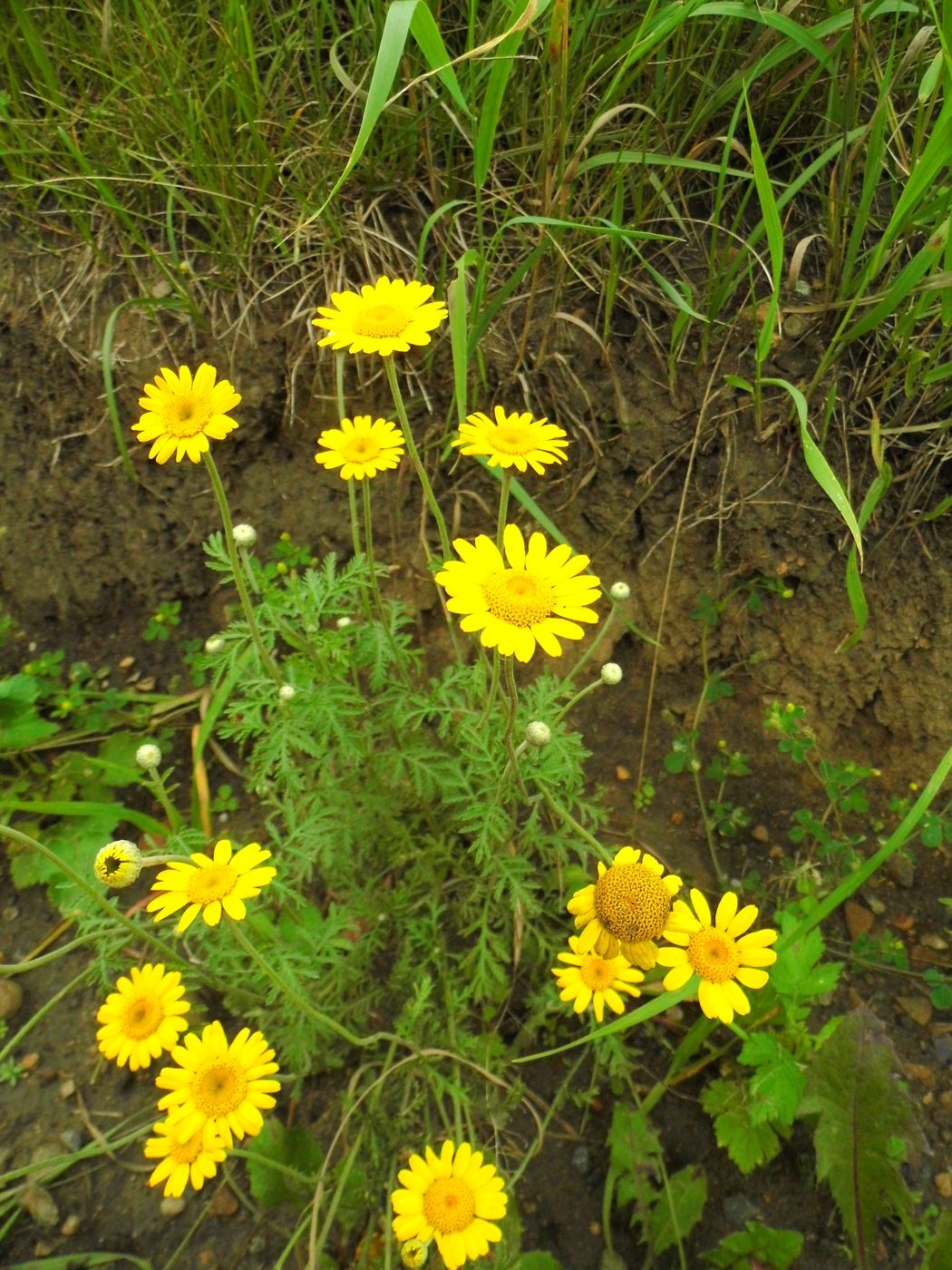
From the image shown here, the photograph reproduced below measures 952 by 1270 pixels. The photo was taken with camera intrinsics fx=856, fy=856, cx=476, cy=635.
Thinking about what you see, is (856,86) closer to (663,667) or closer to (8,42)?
(663,667)

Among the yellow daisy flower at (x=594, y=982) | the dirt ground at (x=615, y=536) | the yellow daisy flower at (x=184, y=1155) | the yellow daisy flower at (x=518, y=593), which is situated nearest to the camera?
the yellow daisy flower at (x=518, y=593)

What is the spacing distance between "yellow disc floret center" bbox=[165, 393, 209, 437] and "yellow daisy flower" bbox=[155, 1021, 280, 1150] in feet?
2.94

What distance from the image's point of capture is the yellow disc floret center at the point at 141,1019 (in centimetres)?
139

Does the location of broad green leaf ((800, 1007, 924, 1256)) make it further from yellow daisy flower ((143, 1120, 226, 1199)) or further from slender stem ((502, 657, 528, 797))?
yellow daisy flower ((143, 1120, 226, 1199))

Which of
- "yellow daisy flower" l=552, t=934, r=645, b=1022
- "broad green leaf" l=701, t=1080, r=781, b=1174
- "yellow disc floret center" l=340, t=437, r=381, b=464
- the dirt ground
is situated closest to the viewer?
"yellow daisy flower" l=552, t=934, r=645, b=1022

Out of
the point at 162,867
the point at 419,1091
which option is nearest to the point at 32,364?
the point at 162,867

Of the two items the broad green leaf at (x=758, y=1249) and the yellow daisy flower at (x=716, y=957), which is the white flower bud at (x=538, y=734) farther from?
the broad green leaf at (x=758, y=1249)

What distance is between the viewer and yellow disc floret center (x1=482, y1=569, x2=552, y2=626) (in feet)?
3.91

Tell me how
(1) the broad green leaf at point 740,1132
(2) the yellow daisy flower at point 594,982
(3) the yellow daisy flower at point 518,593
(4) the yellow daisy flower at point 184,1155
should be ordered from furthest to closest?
(1) the broad green leaf at point 740,1132 → (2) the yellow daisy flower at point 594,982 → (4) the yellow daisy flower at point 184,1155 → (3) the yellow daisy flower at point 518,593

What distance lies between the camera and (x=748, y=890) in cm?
204

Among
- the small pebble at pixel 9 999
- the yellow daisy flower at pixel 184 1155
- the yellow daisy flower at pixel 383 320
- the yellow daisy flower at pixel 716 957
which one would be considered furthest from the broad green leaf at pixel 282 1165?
the yellow daisy flower at pixel 383 320

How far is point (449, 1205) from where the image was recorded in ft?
4.12

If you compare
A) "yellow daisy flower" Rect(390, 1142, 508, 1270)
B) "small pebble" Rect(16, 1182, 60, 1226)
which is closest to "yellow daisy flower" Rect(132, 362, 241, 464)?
"yellow daisy flower" Rect(390, 1142, 508, 1270)

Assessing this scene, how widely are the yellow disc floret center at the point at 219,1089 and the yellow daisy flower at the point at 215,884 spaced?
0.24m
